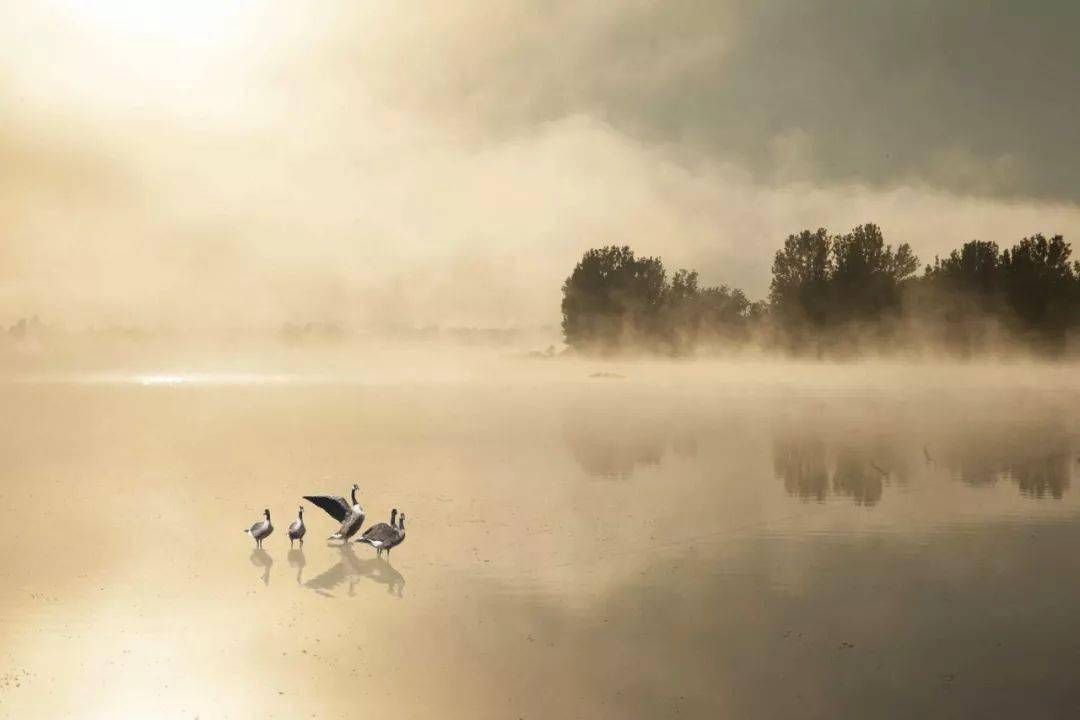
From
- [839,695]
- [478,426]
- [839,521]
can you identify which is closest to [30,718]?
[839,695]

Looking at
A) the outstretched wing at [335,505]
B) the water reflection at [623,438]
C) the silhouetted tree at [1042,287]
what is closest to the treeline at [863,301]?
the silhouetted tree at [1042,287]

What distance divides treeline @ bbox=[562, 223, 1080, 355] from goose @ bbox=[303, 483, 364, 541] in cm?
10844

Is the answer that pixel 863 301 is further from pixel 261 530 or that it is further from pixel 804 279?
pixel 261 530

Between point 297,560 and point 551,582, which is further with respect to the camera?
point 297,560

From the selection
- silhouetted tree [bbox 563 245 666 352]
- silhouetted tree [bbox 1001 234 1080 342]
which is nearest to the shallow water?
silhouetted tree [bbox 1001 234 1080 342]

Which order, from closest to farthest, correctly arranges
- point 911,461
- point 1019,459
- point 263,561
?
point 263,561 < point 1019,459 < point 911,461

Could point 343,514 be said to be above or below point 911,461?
above

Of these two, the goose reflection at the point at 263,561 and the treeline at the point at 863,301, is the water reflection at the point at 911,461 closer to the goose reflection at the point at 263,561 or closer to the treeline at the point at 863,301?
the goose reflection at the point at 263,561

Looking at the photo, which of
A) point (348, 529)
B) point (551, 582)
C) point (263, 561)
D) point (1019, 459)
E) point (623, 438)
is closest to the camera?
point (551, 582)

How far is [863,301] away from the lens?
124 meters

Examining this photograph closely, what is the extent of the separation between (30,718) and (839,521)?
16.6 m

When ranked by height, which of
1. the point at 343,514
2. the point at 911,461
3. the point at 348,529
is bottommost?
the point at 911,461

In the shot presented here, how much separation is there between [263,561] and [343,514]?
2204mm

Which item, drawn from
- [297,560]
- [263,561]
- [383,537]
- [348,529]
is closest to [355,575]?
[383,537]
